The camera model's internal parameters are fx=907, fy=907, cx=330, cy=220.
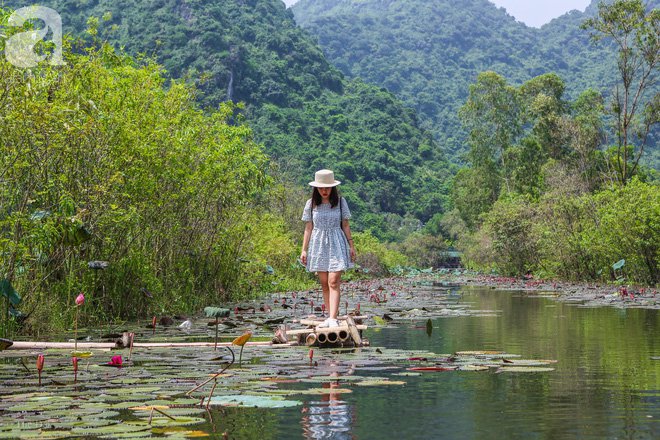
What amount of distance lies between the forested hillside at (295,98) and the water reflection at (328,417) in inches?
2232

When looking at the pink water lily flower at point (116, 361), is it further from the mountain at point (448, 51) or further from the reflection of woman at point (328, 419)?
the mountain at point (448, 51)

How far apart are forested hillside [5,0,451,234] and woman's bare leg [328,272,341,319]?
172ft

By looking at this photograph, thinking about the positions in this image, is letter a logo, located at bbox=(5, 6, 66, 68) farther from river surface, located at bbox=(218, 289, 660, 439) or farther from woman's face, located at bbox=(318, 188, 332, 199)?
river surface, located at bbox=(218, 289, 660, 439)

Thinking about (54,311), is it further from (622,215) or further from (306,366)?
(622,215)

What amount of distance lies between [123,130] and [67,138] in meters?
1.23

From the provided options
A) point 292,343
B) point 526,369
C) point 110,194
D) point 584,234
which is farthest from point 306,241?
point 584,234

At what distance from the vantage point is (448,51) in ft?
475

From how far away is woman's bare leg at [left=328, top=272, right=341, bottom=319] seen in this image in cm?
910

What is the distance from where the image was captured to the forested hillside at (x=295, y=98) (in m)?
69.7

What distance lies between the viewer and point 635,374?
20.3 feet

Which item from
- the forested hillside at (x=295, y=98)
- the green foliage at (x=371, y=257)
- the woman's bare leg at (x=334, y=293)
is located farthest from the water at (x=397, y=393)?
the forested hillside at (x=295, y=98)

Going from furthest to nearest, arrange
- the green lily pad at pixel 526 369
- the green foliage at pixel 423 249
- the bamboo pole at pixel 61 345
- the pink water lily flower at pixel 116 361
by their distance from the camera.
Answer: the green foliage at pixel 423 249 < the bamboo pole at pixel 61 345 < the pink water lily flower at pixel 116 361 < the green lily pad at pixel 526 369

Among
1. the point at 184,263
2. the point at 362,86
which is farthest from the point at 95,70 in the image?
the point at 362,86

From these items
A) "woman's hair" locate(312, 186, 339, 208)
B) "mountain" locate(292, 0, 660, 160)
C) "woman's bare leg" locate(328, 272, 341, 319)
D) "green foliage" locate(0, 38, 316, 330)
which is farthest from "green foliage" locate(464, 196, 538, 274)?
"mountain" locate(292, 0, 660, 160)
